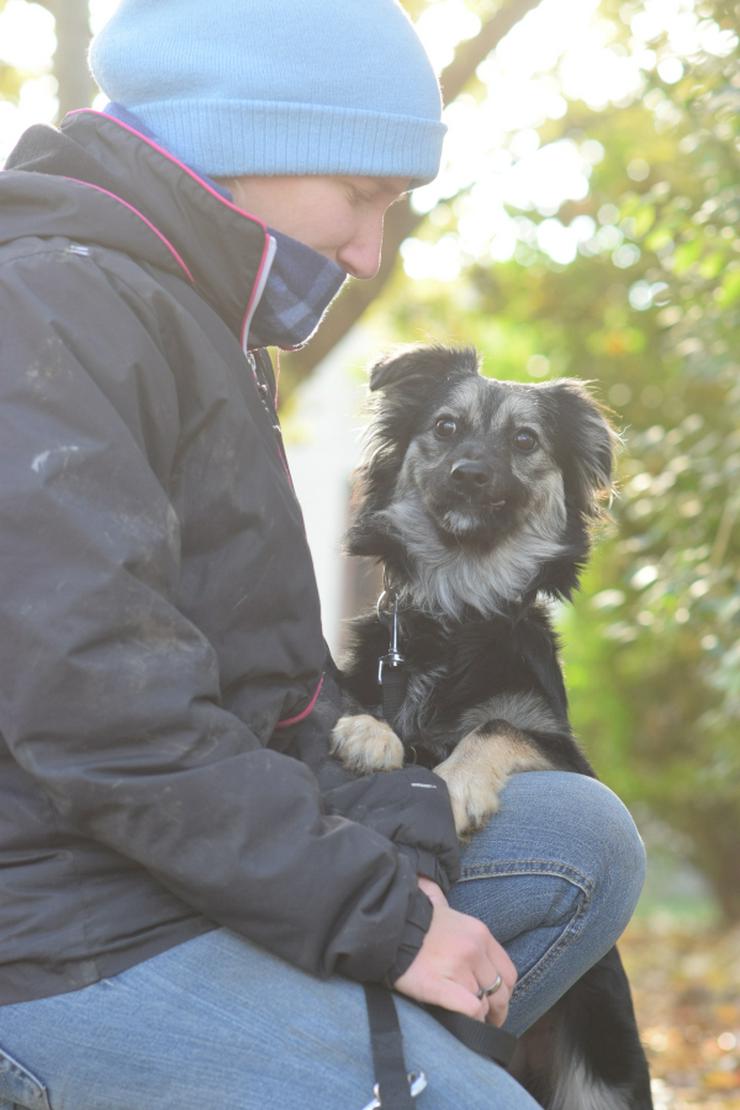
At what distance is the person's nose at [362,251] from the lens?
7.44ft

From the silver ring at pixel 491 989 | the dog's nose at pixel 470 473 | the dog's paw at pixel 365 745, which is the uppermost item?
the silver ring at pixel 491 989

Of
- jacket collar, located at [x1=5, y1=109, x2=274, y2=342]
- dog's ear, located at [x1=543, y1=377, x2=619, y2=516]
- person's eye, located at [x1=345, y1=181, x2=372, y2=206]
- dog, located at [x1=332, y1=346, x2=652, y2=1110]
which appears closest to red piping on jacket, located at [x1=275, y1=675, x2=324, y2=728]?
dog, located at [x1=332, y1=346, x2=652, y2=1110]

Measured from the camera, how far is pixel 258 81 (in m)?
2.10

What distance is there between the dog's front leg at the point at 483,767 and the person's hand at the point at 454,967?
359 mm

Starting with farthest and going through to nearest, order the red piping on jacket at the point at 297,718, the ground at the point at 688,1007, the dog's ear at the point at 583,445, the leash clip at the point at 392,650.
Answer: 1. the ground at the point at 688,1007
2. the dog's ear at the point at 583,445
3. the leash clip at the point at 392,650
4. the red piping on jacket at the point at 297,718

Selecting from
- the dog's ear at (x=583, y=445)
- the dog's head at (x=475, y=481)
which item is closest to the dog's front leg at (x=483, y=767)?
the dog's head at (x=475, y=481)

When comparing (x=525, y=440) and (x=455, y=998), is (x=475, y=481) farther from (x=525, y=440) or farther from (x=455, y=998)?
(x=455, y=998)

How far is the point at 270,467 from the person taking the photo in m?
1.96

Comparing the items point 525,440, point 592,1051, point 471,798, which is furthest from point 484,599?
point 592,1051

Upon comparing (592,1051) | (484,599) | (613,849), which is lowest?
(592,1051)

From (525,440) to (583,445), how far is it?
0.15 metres

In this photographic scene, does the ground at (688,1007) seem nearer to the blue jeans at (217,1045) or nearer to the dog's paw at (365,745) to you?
the dog's paw at (365,745)

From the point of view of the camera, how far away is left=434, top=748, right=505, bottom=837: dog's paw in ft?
7.57

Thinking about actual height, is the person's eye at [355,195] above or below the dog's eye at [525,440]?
above
